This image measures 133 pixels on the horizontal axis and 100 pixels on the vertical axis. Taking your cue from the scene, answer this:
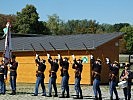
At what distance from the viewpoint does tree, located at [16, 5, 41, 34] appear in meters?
68.7

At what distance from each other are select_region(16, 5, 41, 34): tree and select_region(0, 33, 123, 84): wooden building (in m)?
35.6

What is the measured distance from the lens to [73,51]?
28453 mm

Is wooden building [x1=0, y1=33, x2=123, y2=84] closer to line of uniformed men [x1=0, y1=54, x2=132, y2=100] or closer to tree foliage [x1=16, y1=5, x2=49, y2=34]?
line of uniformed men [x1=0, y1=54, x2=132, y2=100]

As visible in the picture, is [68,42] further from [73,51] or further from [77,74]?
[77,74]

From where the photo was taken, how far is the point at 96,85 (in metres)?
16.5

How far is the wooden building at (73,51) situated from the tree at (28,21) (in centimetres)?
3556

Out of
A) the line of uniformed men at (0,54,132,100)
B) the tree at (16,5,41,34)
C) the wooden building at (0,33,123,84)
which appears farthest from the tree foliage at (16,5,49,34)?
the line of uniformed men at (0,54,132,100)

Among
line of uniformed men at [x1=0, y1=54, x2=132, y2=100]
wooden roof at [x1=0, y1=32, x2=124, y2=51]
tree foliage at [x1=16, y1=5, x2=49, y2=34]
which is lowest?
line of uniformed men at [x1=0, y1=54, x2=132, y2=100]

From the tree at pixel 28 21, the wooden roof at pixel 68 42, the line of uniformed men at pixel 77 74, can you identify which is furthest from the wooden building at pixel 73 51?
the tree at pixel 28 21

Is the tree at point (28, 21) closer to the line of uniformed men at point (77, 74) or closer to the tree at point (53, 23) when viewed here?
the tree at point (53, 23)

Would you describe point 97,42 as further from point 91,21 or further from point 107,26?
point 107,26

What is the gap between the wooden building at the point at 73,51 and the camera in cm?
2802

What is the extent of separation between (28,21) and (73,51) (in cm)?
4216

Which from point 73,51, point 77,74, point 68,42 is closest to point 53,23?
point 68,42
